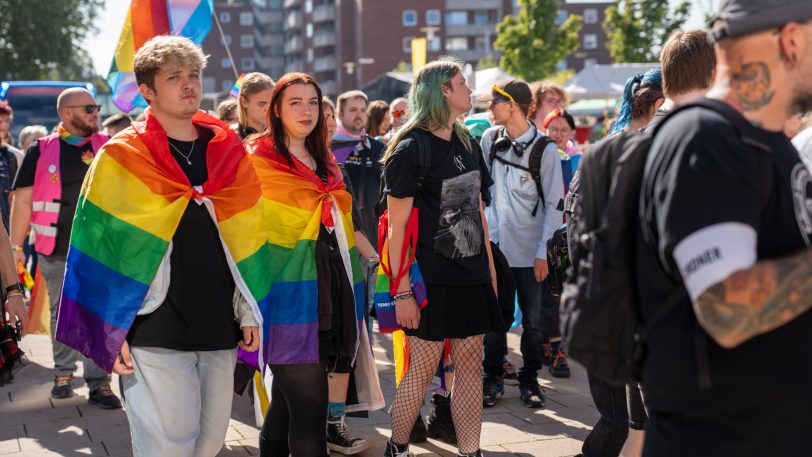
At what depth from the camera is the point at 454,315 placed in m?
4.80

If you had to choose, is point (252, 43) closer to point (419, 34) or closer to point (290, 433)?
point (419, 34)

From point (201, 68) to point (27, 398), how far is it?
3.98 metres

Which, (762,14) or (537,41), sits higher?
(537,41)

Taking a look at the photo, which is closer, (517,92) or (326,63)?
(517,92)

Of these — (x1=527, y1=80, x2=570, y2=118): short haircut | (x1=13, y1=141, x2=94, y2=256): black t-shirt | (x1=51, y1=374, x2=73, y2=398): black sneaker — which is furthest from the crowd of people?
(x1=527, y1=80, x2=570, y2=118): short haircut

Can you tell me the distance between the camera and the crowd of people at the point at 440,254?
2055mm

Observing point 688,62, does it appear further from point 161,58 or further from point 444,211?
point 161,58

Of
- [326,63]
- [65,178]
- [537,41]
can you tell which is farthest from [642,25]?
[326,63]

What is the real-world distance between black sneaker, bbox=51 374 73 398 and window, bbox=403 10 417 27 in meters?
84.1

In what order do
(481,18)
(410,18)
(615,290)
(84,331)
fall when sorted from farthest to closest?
(481,18) < (410,18) < (84,331) < (615,290)

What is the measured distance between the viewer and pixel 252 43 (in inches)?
4978

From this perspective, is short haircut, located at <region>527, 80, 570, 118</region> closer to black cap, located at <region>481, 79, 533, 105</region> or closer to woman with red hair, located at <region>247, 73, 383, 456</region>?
black cap, located at <region>481, 79, 533, 105</region>

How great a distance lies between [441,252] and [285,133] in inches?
37.2

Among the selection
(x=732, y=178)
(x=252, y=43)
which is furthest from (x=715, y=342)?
(x=252, y=43)
